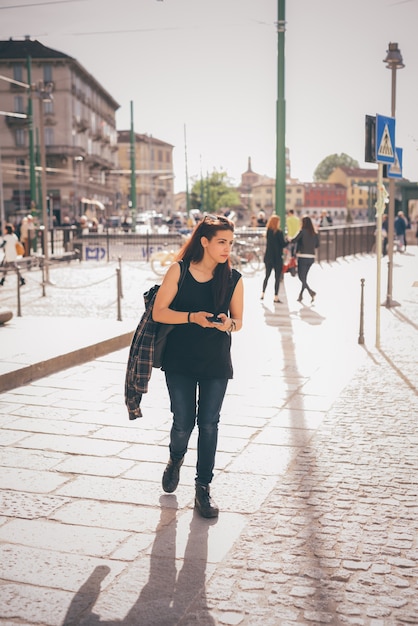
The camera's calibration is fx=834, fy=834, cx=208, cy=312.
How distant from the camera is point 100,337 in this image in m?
10.1

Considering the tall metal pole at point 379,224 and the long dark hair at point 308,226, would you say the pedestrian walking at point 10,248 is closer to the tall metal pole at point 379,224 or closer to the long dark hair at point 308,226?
the long dark hair at point 308,226

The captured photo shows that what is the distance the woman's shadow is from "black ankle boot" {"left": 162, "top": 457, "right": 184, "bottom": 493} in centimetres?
57

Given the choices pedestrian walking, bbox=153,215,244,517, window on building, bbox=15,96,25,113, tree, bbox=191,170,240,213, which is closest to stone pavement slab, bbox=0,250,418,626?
pedestrian walking, bbox=153,215,244,517

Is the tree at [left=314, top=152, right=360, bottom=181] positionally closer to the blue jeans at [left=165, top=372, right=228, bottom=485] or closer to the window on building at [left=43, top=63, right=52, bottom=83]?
the window on building at [left=43, top=63, right=52, bottom=83]

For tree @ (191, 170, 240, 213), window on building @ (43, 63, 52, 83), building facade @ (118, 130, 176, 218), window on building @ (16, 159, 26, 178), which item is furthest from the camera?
building facade @ (118, 130, 176, 218)

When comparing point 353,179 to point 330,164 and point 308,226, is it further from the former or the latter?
→ point 308,226

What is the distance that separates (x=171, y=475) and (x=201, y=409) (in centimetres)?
51

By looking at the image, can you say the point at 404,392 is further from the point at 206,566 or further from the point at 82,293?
the point at 82,293

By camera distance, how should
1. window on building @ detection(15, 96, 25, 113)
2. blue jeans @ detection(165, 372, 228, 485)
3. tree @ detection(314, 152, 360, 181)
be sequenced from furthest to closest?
tree @ detection(314, 152, 360, 181)
window on building @ detection(15, 96, 25, 113)
blue jeans @ detection(165, 372, 228, 485)

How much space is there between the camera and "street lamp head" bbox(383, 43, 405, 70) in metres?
14.4

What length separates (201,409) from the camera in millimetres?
4426

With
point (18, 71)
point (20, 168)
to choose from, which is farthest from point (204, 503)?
point (18, 71)

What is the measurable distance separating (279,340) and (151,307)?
666 centimetres

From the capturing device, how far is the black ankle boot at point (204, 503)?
4.39 metres
